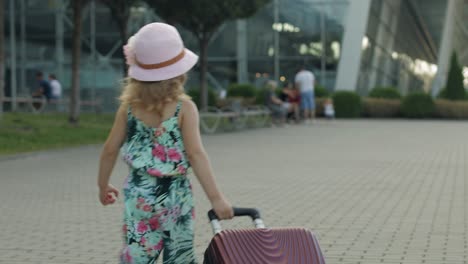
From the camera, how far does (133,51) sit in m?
3.99

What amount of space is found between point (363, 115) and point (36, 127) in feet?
59.5

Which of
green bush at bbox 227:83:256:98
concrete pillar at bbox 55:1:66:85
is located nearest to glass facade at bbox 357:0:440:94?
green bush at bbox 227:83:256:98

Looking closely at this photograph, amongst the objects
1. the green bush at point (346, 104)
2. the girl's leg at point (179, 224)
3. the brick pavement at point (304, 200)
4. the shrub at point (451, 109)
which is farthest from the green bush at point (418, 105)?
the girl's leg at point (179, 224)

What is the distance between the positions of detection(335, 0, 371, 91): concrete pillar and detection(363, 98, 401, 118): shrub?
1.82 m

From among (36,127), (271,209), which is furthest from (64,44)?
(271,209)

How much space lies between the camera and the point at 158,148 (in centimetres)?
395

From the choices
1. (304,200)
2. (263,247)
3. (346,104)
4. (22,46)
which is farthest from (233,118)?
(263,247)

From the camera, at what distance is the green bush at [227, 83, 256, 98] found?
35594mm

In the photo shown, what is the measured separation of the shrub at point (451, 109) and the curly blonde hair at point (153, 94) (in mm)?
31432

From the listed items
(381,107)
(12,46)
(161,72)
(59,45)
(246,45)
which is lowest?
(381,107)

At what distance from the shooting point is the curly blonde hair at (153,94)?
12.8 ft

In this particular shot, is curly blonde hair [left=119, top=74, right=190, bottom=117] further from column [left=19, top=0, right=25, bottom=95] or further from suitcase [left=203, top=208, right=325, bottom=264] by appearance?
column [left=19, top=0, right=25, bottom=95]

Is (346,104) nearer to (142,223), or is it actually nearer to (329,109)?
(329,109)

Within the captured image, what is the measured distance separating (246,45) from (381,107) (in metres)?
6.92
